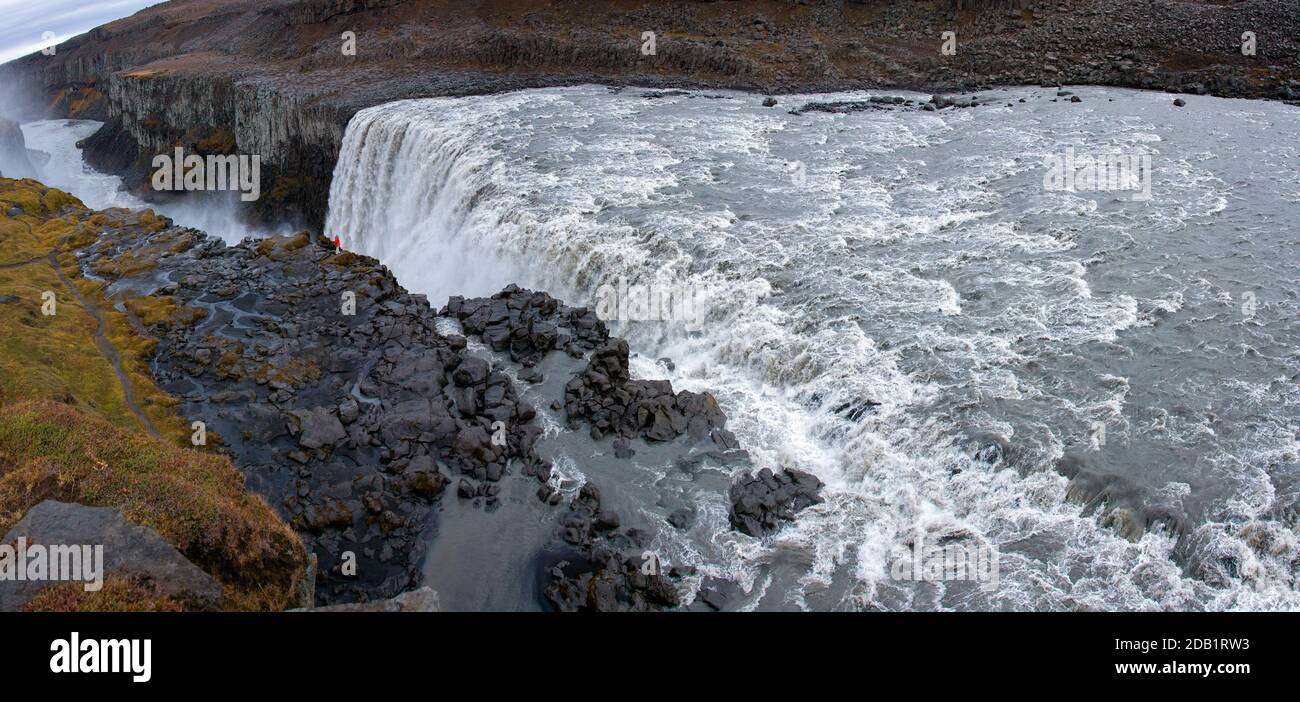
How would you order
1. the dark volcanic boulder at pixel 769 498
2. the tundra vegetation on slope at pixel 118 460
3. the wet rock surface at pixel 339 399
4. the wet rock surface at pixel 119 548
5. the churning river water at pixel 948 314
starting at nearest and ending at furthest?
the wet rock surface at pixel 119 548 < the tundra vegetation on slope at pixel 118 460 < the churning river water at pixel 948 314 < the dark volcanic boulder at pixel 769 498 < the wet rock surface at pixel 339 399

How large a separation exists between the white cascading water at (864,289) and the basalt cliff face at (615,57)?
8564 millimetres

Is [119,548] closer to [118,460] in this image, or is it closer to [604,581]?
[118,460]

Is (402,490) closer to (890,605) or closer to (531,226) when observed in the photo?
(890,605)

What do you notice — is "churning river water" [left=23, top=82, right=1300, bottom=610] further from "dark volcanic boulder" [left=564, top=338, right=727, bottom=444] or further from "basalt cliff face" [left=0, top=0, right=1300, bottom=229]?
"basalt cliff face" [left=0, top=0, right=1300, bottom=229]

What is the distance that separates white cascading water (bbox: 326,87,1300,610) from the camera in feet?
55.8

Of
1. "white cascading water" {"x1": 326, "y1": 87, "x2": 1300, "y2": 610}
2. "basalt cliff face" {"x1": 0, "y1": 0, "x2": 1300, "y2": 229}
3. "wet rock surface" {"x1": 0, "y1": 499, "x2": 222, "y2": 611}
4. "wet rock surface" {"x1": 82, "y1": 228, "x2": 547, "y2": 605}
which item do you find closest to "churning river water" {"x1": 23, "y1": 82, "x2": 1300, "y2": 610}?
"white cascading water" {"x1": 326, "y1": 87, "x2": 1300, "y2": 610}

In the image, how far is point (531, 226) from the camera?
3456 cm

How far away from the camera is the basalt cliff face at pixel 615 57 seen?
5769cm

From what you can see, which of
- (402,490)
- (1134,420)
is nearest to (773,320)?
(1134,420)

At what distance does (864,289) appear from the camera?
2770 centimetres

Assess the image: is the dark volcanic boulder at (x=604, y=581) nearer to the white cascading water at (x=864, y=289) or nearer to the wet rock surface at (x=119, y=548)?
the white cascading water at (x=864, y=289)

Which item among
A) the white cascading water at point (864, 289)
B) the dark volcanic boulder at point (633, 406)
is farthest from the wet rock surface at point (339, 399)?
the white cascading water at point (864, 289)

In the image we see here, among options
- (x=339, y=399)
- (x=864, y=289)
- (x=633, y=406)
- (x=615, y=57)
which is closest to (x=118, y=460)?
(x=339, y=399)
